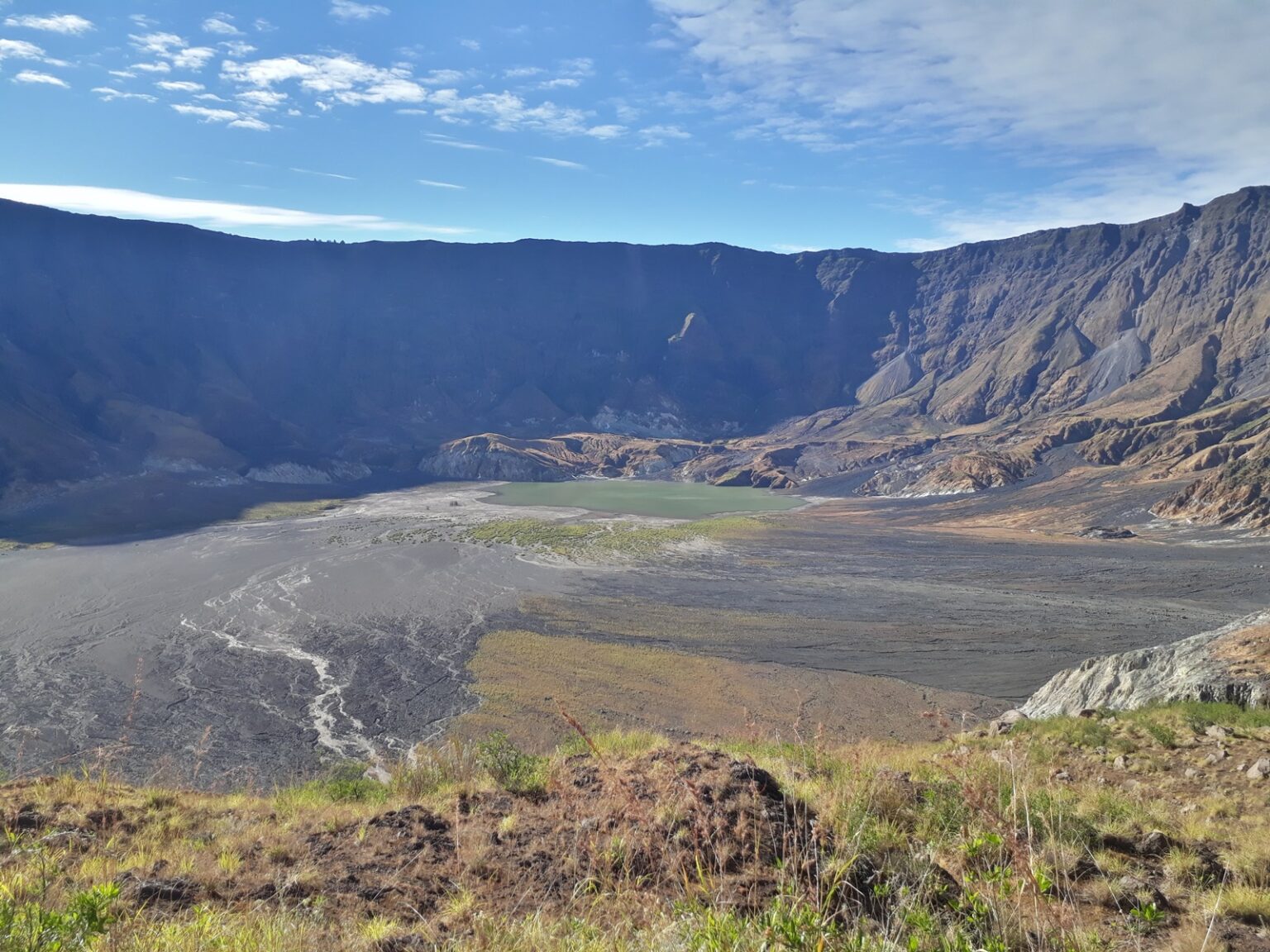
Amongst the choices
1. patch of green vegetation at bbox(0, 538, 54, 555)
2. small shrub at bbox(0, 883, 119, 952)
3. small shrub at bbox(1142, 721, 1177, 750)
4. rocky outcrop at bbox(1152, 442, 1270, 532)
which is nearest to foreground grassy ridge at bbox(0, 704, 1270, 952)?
small shrub at bbox(0, 883, 119, 952)

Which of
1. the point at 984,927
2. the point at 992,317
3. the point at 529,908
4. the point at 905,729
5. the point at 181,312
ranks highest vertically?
the point at 992,317

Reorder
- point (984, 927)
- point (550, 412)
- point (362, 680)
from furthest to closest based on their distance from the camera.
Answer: point (550, 412), point (362, 680), point (984, 927)

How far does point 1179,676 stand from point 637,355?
13856 centimetres

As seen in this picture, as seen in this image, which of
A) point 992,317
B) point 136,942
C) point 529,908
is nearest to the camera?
point 136,942

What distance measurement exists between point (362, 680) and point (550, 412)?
106 m

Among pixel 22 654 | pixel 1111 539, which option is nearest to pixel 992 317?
pixel 1111 539

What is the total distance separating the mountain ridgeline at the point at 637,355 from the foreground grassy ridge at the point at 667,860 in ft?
163

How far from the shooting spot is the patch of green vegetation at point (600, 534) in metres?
45.6

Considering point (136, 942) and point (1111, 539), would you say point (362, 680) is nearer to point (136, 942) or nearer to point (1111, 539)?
point (136, 942)

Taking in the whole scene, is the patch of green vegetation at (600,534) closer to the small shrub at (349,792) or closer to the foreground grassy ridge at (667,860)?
the small shrub at (349,792)

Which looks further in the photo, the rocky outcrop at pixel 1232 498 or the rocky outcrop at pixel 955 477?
the rocky outcrop at pixel 955 477

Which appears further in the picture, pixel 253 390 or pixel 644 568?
pixel 253 390

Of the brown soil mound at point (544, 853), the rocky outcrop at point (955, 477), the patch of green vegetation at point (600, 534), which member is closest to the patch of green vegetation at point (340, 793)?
the brown soil mound at point (544, 853)

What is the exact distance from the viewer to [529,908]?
3.61m
